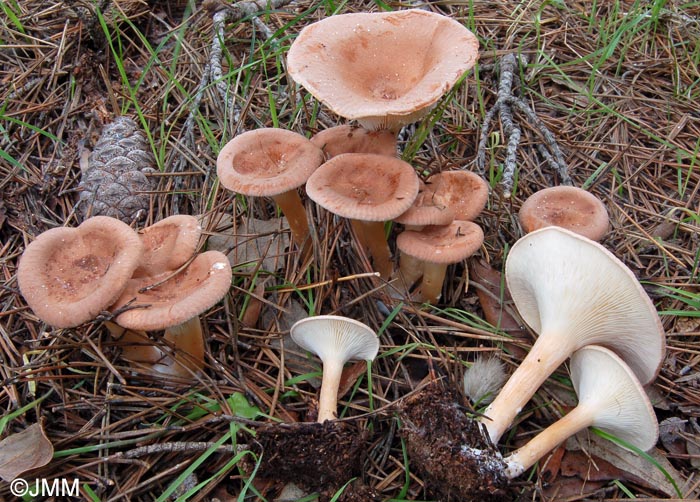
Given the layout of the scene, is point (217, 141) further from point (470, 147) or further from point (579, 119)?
point (579, 119)

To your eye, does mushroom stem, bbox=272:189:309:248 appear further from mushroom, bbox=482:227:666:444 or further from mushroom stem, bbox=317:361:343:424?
mushroom, bbox=482:227:666:444

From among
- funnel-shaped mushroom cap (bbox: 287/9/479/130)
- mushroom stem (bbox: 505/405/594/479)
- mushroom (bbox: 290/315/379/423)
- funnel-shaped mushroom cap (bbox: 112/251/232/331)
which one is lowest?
mushroom stem (bbox: 505/405/594/479)

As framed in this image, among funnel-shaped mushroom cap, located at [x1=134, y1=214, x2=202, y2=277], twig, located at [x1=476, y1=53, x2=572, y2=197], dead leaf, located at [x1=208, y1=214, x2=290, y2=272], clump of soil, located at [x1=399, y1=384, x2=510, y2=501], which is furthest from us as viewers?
twig, located at [x1=476, y1=53, x2=572, y2=197]

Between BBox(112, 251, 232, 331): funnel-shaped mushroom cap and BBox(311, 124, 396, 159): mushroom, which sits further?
BBox(311, 124, 396, 159): mushroom

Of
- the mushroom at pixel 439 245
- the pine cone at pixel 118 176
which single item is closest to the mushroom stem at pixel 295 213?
the mushroom at pixel 439 245

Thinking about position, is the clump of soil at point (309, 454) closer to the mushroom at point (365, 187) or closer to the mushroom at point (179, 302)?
the mushroom at point (179, 302)

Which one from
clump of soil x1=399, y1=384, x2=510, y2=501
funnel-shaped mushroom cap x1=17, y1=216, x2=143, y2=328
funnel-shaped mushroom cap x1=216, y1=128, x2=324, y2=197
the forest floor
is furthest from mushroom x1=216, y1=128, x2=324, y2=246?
clump of soil x1=399, y1=384, x2=510, y2=501
